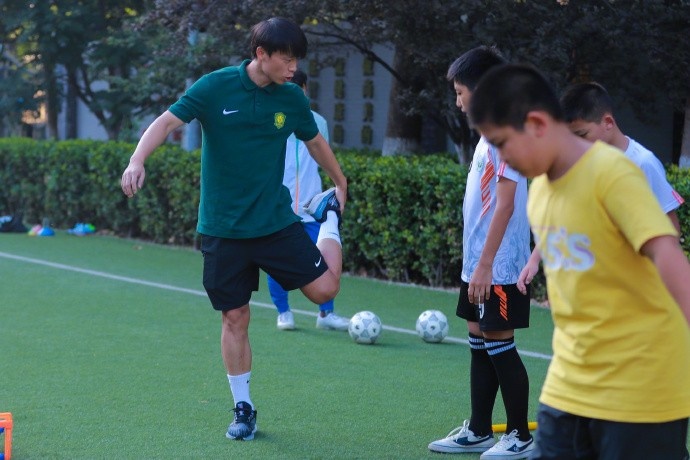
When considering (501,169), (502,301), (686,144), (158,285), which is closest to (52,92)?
(158,285)

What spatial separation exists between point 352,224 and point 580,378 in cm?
966

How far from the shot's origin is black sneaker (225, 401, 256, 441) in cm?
583

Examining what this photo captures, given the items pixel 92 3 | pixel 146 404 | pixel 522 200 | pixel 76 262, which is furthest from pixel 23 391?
pixel 92 3

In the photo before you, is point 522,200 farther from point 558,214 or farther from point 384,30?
point 384,30

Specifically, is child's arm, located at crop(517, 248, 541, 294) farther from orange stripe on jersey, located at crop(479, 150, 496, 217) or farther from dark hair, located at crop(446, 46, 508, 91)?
dark hair, located at crop(446, 46, 508, 91)

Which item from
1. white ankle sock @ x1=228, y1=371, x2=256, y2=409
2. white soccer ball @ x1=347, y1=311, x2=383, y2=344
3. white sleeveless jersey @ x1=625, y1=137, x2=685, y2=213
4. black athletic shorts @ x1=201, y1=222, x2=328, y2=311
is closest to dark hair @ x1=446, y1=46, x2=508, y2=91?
white sleeveless jersey @ x1=625, y1=137, x2=685, y2=213

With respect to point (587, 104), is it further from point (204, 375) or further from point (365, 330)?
point (365, 330)

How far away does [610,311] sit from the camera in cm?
322

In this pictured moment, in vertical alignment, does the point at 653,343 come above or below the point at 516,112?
below

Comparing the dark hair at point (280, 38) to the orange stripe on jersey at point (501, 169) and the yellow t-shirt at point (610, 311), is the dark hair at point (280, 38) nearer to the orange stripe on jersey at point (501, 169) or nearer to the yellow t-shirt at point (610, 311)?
the orange stripe on jersey at point (501, 169)

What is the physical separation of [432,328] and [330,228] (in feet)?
8.48

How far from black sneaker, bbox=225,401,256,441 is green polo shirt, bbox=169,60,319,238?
36.0 inches

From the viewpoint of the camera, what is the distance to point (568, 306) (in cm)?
330

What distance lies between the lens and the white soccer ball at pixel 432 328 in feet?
28.9
